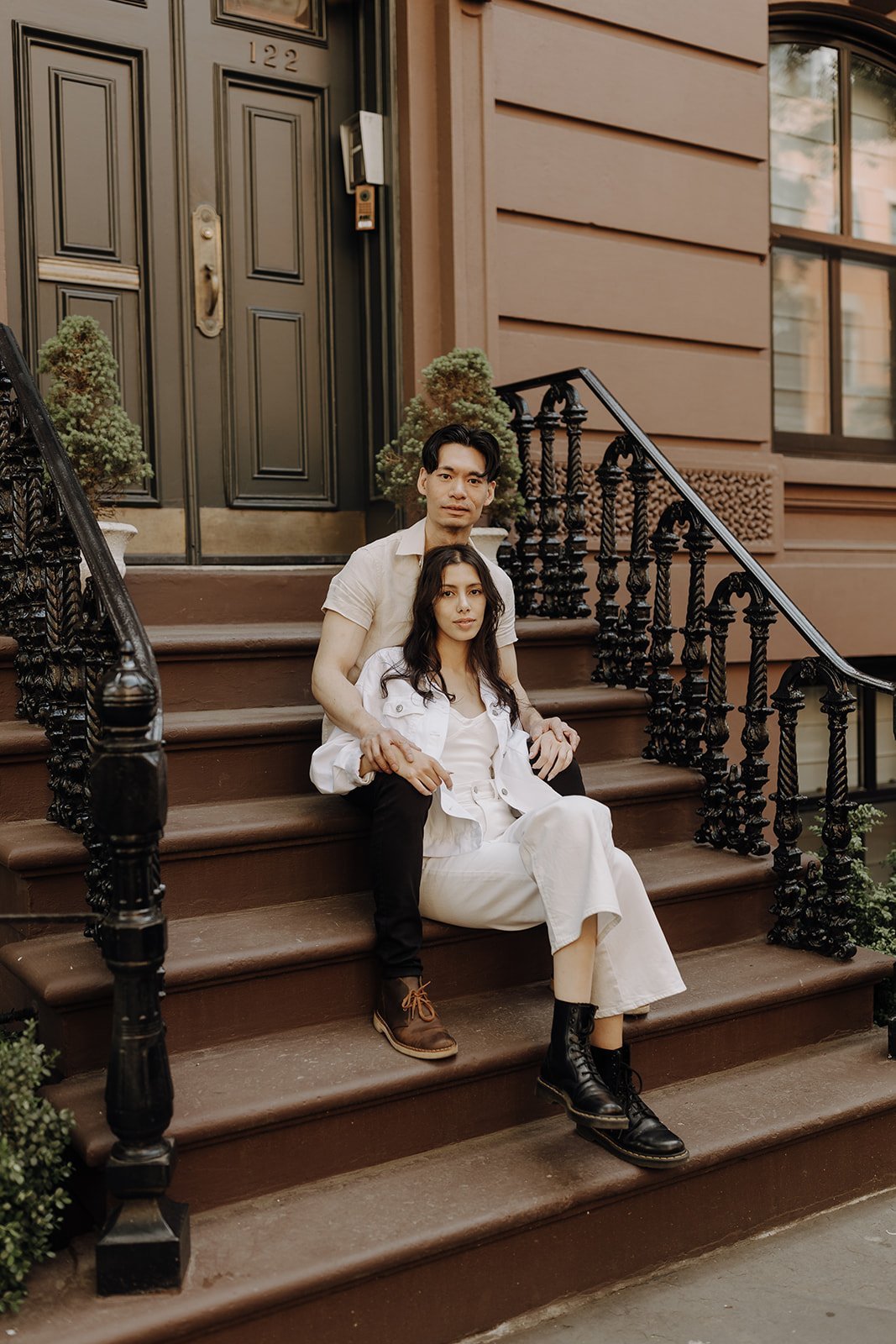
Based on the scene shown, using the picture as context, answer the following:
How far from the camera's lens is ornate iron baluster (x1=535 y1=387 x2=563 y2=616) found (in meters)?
5.23

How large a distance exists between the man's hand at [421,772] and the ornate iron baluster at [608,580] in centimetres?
187

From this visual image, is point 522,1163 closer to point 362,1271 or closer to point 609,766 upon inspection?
point 362,1271

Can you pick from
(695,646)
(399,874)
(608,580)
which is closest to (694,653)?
(695,646)

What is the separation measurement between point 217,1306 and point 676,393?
15.8ft

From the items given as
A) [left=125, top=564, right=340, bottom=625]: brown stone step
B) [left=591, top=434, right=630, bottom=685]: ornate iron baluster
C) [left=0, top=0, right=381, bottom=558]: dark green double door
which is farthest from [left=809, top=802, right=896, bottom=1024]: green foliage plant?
[left=0, top=0, right=381, bottom=558]: dark green double door

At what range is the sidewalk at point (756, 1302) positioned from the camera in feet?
9.13

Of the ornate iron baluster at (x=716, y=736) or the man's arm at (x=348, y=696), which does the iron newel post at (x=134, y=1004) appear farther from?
the ornate iron baluster at (x=716, y=736)

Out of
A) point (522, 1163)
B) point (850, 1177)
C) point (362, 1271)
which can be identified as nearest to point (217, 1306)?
point (362, 1271)

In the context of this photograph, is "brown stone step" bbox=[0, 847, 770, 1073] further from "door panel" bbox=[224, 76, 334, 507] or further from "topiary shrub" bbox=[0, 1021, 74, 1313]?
"door panel" bbox=[224, 76, 334, 507]

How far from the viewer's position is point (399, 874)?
3.19 m

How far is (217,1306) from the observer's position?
246 centimetres

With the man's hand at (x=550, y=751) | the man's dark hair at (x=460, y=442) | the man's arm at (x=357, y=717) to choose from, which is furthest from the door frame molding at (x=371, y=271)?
the man's hand at (x=550, y=751)

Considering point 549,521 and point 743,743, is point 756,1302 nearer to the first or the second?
point 743,743

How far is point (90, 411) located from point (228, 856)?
6.00ft
